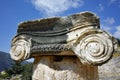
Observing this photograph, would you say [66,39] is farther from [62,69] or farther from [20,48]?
[20,48]

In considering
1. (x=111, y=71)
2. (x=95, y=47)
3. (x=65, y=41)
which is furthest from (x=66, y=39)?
(x=111, y=71)

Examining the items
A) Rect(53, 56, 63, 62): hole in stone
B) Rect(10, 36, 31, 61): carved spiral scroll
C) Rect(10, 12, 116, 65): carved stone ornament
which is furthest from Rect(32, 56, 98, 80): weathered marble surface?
Rect(10, 36, 31, 61): carved spiral scroll

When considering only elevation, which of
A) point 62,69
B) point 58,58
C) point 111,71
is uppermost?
point 111,71

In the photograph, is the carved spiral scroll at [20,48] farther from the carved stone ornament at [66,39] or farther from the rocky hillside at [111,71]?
the rocky hillside at [111,71]

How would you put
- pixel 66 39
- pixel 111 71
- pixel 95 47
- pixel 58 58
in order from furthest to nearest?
pixel 111 71
pixel 58 58
pixel 66 39
pixel 95 47

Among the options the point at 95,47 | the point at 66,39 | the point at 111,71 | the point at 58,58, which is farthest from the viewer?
the point at 111,71

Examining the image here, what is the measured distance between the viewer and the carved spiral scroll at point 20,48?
4266 mm

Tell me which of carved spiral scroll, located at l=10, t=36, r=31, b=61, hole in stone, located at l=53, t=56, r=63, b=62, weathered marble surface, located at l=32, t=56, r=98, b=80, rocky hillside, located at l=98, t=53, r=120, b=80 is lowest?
weathered marble surface, located at l=32, t=56, r=98, b=80

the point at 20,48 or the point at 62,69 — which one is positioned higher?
the point at 20,48

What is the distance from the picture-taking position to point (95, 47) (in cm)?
370

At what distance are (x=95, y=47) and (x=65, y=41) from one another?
1.80 ft

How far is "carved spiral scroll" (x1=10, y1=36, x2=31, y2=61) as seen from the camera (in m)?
4.27

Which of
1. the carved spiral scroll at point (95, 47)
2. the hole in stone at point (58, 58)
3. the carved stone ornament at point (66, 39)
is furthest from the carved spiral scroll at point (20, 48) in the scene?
the carved spiral scroll at point (95, 47)

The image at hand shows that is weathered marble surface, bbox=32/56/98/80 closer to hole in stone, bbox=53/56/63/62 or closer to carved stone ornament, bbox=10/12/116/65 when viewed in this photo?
hole in stone, bbox=53/56/63/62
